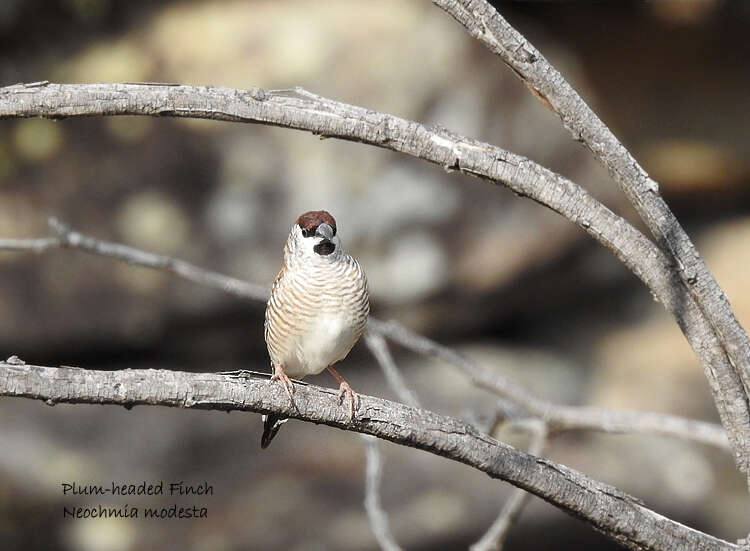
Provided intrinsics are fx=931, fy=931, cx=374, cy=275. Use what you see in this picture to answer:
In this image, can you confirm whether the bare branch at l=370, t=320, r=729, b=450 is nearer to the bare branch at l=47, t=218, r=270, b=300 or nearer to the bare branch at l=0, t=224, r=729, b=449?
the bare branch at l=0, t=224, r=729, b=449

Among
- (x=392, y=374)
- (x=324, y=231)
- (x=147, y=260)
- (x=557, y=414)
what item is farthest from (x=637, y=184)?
(x=147, y=260)

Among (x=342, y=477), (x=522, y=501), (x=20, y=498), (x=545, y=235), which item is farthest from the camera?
(x=545, y=235)

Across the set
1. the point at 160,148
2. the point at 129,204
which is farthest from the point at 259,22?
the point at 129,204

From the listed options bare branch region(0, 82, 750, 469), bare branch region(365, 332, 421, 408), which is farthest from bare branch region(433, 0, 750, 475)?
bare branch region(365, 332, 421, 408)

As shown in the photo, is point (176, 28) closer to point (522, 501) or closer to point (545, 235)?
point (545, 235)

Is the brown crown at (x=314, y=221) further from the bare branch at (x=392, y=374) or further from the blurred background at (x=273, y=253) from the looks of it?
the blurred background at (x=273, y=253)

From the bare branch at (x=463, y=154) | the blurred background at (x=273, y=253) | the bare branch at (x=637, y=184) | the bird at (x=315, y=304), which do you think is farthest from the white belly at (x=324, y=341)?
the blurred background at (x=273, y=253)

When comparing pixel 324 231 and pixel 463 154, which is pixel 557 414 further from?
pixel 463 154
